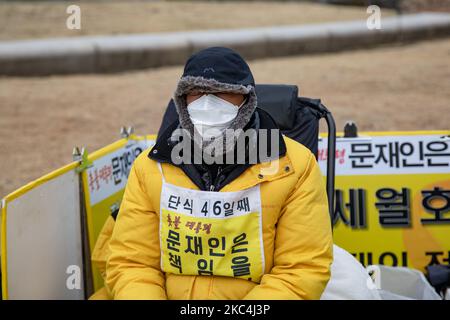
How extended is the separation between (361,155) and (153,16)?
1295 centimetres

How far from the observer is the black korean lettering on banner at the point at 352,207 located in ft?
13.7

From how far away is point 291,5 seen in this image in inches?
758

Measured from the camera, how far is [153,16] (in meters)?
16.5

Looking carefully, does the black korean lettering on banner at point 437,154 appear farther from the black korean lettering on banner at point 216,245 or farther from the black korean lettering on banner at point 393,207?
the black korean lettering on banner at point 216,245

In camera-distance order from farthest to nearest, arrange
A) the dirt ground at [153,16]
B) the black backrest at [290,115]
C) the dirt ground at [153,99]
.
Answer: the dirt ground at [153,16] < the dirt ground at [153,99] < the black backrest at [290,115]

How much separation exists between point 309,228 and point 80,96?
8687 millimetres

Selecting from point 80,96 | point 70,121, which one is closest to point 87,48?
point 80,96

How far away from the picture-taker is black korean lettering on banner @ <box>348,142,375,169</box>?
13.7 feet

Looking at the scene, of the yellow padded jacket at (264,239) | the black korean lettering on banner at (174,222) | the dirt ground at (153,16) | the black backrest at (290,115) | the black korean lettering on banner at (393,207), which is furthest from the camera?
the dirt ground at (153,16)

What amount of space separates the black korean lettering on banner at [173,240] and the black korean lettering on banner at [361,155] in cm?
168

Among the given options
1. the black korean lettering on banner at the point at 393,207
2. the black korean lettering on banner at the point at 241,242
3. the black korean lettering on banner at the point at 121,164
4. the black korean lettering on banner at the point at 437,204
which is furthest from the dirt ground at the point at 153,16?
the black korean lettering on banner at the point at 241,242

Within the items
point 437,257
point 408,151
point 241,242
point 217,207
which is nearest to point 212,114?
point 217,207

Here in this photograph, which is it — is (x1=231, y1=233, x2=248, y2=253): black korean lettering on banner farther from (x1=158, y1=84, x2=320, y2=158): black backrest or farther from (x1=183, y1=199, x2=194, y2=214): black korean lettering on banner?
(x1=158, y1=84, x2=320, y2=158): black backrest

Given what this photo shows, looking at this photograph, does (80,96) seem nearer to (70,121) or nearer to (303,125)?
(70,121)
